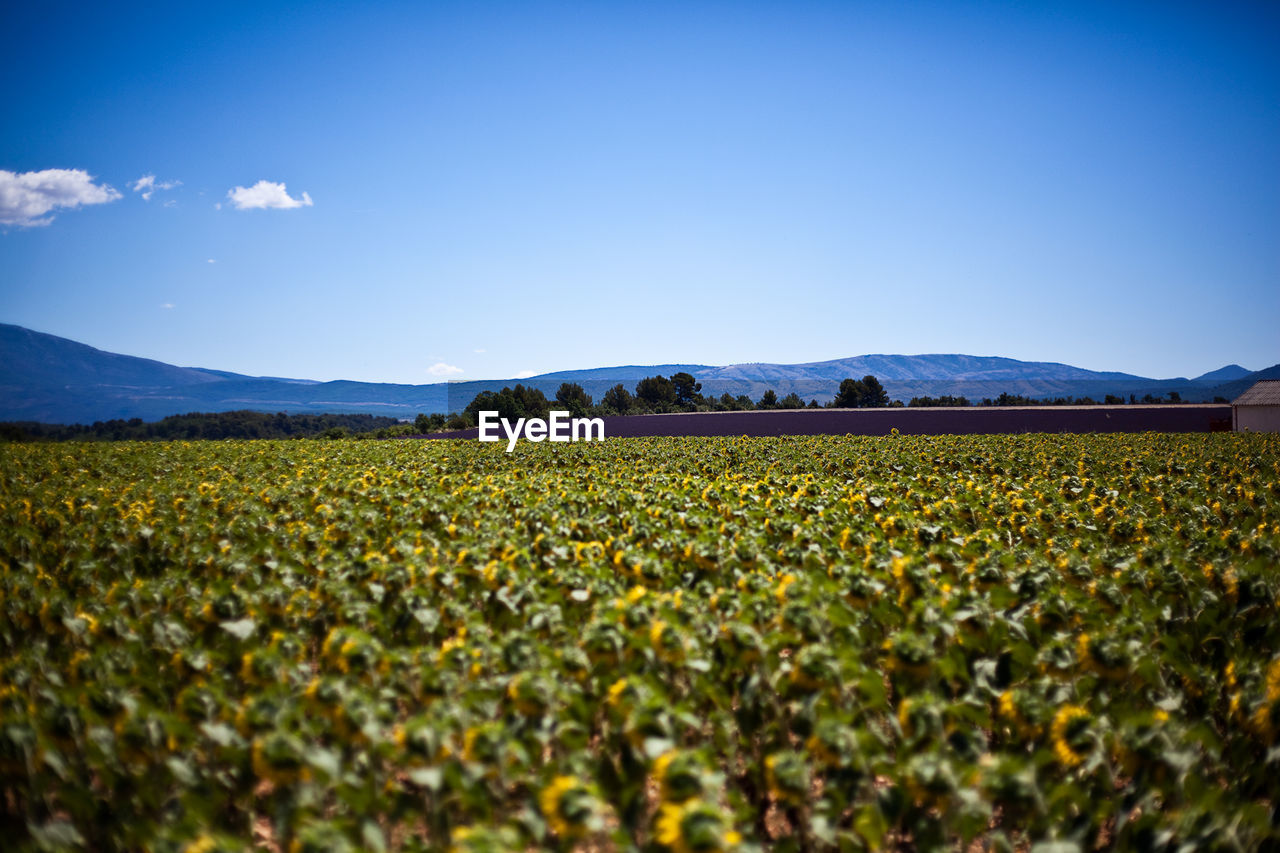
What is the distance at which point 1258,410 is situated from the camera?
36.5 metres

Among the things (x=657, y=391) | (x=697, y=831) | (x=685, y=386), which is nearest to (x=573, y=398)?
(x=657, y=391)

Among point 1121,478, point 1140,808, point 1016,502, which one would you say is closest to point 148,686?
point 1140,808

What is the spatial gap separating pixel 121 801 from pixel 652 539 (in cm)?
496

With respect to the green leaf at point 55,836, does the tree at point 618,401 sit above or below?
above

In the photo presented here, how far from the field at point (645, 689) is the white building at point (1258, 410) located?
125 ft

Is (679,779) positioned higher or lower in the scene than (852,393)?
lower

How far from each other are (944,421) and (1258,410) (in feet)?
50.3

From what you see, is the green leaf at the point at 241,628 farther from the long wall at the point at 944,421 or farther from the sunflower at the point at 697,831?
the long wall at the point at 944,421

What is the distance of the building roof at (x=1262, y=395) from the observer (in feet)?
119

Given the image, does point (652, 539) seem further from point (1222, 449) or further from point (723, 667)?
point (1222, 449)

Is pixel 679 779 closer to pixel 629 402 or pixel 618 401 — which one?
pixel 618 401

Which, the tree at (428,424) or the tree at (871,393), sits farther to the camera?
the tree at (871,393)

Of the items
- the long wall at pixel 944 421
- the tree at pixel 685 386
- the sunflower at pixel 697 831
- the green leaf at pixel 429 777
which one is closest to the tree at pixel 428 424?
the long wall at pixel 944 421

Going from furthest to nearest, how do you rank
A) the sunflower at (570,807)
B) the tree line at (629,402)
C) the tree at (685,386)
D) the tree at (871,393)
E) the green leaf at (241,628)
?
the tree at (685,386) < the tree at (871,393) < the tree line at (629,402) < the green leaf at (241,628) < the sunflower at (570,807)
